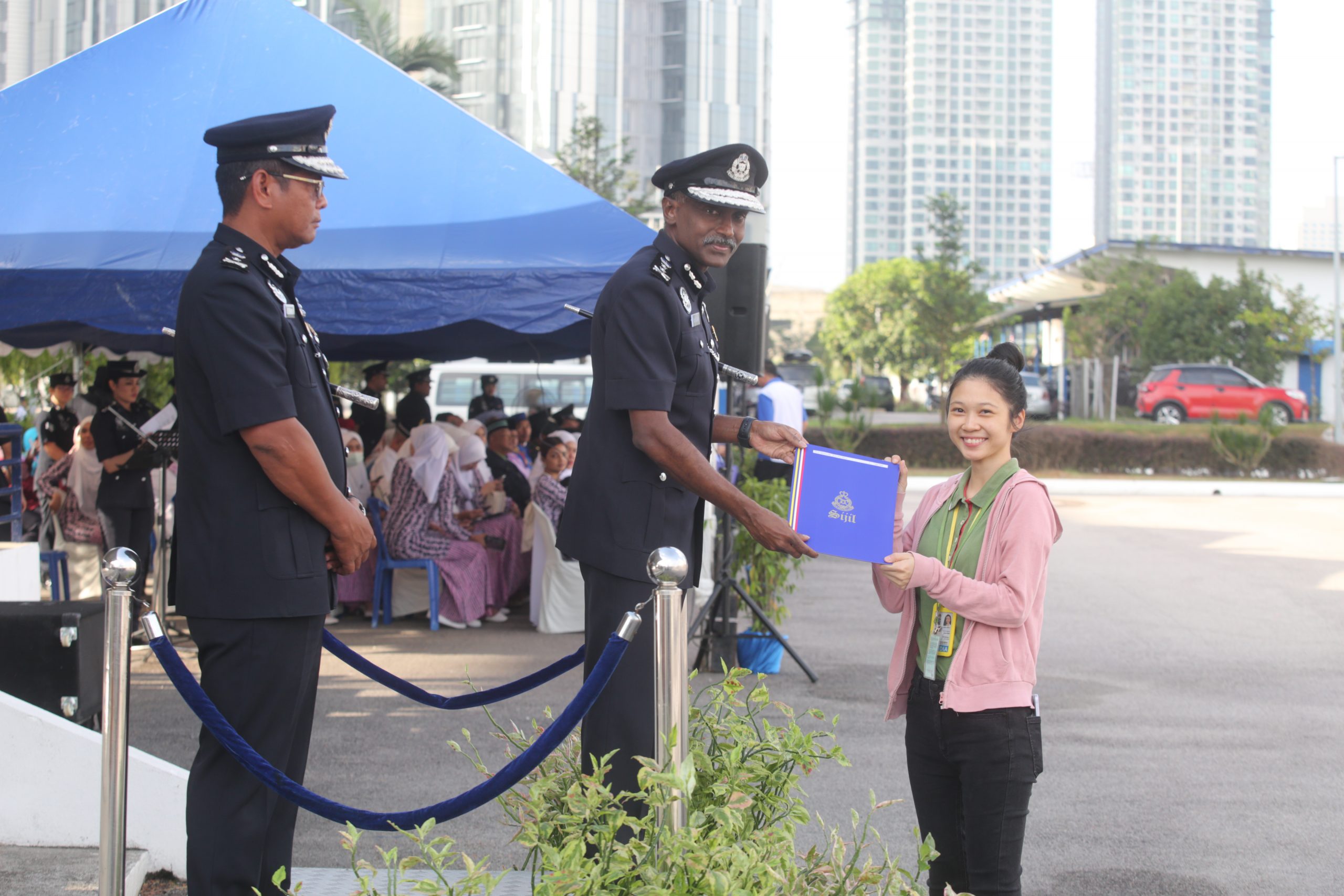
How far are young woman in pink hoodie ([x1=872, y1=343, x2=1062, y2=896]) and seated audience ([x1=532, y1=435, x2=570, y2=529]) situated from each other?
5.67 metres

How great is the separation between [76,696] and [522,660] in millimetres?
3744

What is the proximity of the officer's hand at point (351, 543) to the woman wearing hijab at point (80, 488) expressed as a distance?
5861 mm

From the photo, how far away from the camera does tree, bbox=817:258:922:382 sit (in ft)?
193

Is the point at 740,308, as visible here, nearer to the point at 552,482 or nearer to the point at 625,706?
the point at 552,482

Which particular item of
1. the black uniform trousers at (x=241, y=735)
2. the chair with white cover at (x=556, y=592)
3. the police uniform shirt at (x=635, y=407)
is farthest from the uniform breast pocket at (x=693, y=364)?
the chair with white cover at (x=556, y=592)

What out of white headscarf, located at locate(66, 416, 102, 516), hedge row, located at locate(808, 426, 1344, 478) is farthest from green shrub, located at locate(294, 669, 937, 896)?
hedge row, located at locate(808, 426, 1344, 478)

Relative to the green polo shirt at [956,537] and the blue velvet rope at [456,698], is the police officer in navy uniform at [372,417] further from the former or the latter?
the green polo shirt at [956,537]

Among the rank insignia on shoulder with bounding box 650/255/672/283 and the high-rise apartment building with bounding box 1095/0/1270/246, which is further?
the high-rise apartment building with bounding box 1095/0/1270/246

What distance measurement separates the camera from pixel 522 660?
770 cm

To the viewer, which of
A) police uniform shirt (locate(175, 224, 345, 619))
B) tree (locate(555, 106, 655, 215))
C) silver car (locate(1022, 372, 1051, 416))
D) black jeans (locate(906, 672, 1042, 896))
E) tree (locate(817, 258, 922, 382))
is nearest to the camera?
police uniform shirt (locate(175, 224, 345, 619))

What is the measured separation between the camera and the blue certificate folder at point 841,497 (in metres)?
2.96

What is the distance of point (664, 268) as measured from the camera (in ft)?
10.4

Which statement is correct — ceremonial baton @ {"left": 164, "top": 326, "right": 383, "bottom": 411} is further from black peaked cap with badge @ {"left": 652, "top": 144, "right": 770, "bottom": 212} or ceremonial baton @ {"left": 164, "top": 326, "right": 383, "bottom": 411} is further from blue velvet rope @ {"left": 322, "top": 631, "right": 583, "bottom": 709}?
black peaked cap with badge @ {"left": 652, "top": 144, "right": 770, "bottom": 212}

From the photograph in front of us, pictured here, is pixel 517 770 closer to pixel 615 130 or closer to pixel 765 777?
pixel 765 777
